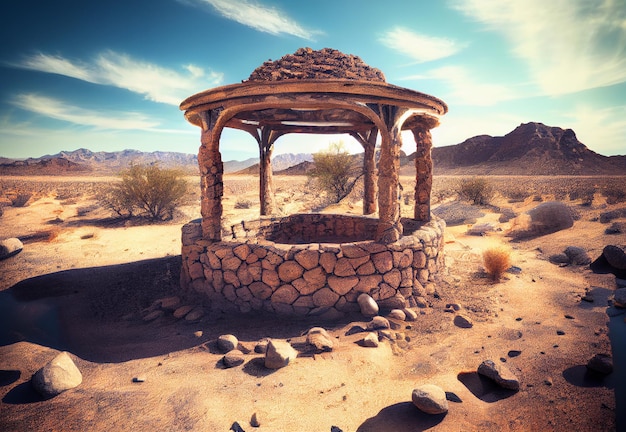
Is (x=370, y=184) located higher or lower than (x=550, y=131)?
lower

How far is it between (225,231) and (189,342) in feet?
10.2

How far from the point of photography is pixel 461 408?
2961 millimetres

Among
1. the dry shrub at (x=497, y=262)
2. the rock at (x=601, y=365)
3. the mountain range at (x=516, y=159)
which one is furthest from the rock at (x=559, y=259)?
the mountain range at (x=516, y=159)

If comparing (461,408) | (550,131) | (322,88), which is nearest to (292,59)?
(322,88)

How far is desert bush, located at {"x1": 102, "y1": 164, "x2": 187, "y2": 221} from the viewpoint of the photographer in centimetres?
1398

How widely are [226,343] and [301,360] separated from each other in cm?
109

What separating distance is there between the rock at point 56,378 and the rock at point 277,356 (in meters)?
2.13

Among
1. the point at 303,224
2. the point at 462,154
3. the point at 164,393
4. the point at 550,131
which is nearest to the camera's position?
the point at 164,393

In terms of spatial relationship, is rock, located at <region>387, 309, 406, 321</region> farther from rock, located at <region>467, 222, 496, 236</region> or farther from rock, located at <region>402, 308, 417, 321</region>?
rock, located at <region>467, 222, 496, 236</region>

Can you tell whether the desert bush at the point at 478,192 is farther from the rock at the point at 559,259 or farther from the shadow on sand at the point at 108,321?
the shadow on sand at the point at 108,321

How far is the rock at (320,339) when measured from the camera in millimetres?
4074

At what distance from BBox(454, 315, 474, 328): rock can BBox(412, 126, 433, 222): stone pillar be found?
3.09m

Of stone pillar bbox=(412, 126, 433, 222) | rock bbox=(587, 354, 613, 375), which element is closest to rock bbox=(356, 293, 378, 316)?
rock bbox=(587, 354, 613, 375)

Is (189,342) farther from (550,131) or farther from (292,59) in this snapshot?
(550,131)
